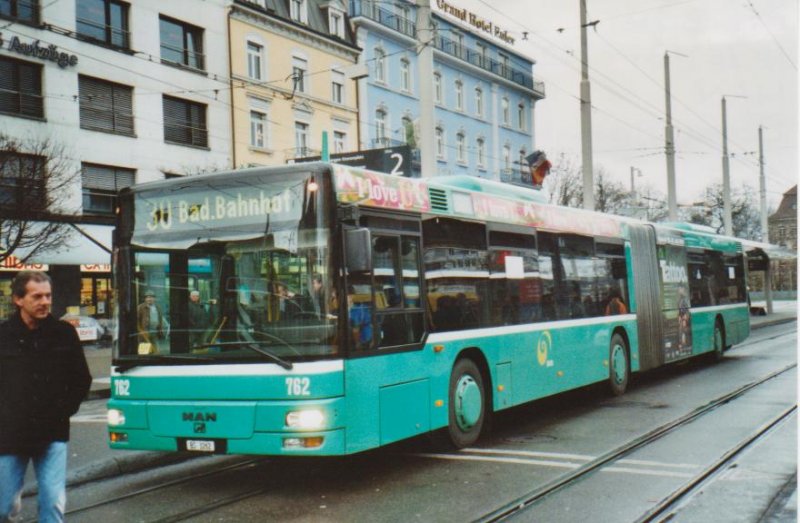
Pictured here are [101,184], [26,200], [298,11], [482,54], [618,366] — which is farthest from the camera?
[482,54]

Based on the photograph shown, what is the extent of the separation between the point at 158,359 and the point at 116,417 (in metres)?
0.69

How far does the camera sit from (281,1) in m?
34.1

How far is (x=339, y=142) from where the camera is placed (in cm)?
3619

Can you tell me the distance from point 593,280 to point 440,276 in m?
4.62

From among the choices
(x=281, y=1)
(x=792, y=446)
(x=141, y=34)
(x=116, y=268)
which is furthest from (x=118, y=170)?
(x=792, y=446)

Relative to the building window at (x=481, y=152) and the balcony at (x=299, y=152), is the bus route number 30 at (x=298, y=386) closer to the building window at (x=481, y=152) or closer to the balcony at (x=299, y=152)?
the balcony at (x=299, y=152)

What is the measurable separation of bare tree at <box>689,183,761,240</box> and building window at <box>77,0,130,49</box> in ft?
168

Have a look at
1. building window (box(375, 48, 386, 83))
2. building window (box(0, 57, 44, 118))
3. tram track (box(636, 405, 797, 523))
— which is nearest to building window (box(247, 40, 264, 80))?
building window (box(375, 48, 386, 83))

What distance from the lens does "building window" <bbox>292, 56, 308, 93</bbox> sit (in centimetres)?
3375

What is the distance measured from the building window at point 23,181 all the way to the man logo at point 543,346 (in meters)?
12.8

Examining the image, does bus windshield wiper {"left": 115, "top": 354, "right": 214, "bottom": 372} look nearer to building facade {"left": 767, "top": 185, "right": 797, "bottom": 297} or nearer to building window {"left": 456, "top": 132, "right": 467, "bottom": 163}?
building window {"left": 456, "top": 132, "right": 467, "bottom": 163}

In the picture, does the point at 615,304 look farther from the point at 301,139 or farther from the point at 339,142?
the point at 339,142

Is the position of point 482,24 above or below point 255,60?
above

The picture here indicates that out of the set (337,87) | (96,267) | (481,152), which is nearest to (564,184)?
(481,152)
